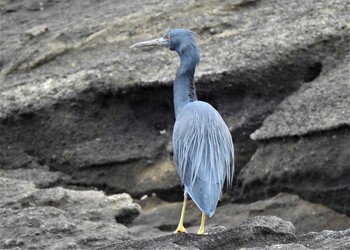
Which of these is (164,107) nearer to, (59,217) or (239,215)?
(239,215)

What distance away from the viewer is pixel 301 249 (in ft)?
20.6

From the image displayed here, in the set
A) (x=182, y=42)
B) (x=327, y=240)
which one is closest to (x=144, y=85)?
(x=182, y=42)

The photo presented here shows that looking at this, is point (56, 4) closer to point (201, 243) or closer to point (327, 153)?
point (327, 153)

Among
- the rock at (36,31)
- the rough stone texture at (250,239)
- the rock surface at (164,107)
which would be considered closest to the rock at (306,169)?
the rock surface at (164,107)

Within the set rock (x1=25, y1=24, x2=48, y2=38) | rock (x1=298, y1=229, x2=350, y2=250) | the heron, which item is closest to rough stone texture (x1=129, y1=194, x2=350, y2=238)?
the heron

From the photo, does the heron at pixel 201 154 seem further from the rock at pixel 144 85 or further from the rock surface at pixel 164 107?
the rock at pixel 144 85

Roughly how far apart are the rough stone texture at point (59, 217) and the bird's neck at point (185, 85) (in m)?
1.08

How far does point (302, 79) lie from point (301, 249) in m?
4.97

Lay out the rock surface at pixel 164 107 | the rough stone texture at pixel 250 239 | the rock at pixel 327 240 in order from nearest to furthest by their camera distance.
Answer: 1. the rock at pixel 327 240
2. the rough stone texture at pixel 250 239
3. the rock surface at pixel 164 107

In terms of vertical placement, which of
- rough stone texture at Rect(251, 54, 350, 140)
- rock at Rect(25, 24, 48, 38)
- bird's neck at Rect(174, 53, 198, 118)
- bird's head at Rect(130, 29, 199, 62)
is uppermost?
bird's head at Rect(130, 29, 199, 62)

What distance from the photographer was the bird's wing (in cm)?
741

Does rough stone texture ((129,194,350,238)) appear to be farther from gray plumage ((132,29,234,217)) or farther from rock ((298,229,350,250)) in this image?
rock ((298,229,350,250))

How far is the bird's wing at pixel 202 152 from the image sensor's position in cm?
741

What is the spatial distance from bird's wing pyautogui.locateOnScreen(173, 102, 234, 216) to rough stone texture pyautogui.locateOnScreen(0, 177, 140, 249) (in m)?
0.89
